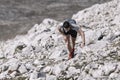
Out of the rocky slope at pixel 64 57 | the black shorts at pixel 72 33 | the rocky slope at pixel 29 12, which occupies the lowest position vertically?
the rocky slope at pixel 64 57

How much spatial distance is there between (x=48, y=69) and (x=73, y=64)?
1.02 meters

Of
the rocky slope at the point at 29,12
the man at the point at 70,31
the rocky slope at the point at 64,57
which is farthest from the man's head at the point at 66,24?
the rocky slope at the point at 29,12

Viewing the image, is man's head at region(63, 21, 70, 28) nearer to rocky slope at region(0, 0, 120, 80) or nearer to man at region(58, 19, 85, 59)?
man at region(58, 19, 85, 59)

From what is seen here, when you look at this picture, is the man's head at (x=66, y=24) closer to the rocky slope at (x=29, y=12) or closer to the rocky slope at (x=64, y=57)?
the rocky slope at (x=64, y=57)

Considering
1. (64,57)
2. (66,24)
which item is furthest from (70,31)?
(64,57)

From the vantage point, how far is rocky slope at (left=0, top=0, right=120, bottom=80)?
50.2ft

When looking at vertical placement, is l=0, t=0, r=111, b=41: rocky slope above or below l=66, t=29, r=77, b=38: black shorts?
above

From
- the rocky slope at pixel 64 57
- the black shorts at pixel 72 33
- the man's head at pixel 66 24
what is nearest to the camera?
the rocky slope at pixel 64 57

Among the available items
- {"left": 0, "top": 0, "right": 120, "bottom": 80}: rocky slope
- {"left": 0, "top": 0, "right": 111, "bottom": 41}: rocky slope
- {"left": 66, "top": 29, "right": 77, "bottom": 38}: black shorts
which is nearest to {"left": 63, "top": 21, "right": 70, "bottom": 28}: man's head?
{"left": 66, "top": 29, "right": 77, "bottom": 38}: black shorts

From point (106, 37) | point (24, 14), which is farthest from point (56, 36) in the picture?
point (24, 14)

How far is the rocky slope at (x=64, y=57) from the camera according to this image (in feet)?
50.2

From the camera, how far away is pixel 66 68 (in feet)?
52.5

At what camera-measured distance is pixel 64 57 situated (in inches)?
698

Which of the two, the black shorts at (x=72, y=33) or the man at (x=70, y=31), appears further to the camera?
the black shorts at (x=72, y=33)
